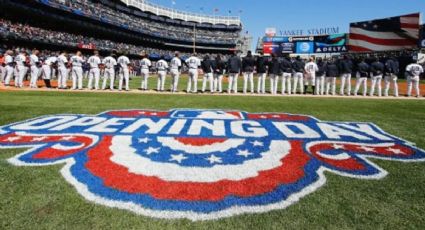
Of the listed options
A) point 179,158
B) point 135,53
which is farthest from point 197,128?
point 135,53

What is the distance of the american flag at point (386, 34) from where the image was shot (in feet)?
107

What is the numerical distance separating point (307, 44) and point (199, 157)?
192 feet

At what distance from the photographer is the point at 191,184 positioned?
375 centimetres

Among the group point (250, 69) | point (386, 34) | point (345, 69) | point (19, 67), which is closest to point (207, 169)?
point (250, 69)

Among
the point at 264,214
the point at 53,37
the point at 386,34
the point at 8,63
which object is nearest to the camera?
the point at 264,214

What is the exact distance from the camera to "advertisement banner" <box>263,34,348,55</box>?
5583 cm

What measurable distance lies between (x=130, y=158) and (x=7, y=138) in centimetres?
262

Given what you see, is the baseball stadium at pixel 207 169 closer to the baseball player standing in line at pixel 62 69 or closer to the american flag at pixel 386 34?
the baseball player standing in line at pixel 62 69

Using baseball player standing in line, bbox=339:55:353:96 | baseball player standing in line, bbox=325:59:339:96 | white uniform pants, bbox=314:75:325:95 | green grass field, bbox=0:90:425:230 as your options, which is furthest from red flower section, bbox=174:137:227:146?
baseball player standing in line, bbox=339:55:353:96

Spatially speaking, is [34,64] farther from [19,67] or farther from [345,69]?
[345,69]

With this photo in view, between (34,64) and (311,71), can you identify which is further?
(34,64)

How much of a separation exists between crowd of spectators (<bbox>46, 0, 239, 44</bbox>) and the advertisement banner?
29.1m

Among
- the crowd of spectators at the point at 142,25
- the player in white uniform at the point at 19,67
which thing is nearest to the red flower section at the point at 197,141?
the player in white uniform at the point at 19,67

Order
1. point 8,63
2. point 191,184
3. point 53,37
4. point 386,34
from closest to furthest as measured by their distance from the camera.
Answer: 1. point 191,184
2. point 8,63
3. point 386,34
4. point 53,37
